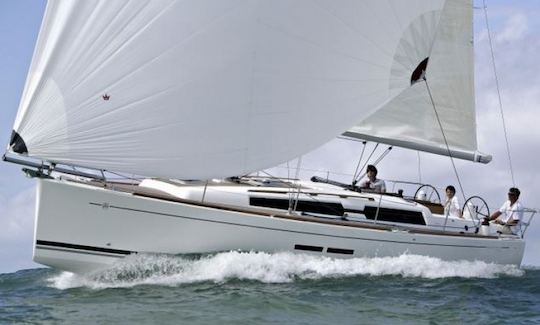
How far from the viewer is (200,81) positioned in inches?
465

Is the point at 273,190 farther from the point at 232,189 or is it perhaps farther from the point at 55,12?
the point at 55,12

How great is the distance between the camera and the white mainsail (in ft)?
52.8

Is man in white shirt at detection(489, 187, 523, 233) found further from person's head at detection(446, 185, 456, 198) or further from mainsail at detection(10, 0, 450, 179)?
mainsail at detection(10, 0, 450, 179)

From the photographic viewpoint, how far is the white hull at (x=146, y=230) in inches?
484

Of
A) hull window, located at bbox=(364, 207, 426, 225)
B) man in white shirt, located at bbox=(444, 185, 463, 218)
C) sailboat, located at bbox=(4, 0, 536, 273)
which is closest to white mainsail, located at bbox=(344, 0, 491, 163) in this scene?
man in white shirt, located at bbox=(444, 185, 463, 218)

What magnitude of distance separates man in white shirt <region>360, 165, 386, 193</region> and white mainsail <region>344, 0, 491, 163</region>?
0.65m

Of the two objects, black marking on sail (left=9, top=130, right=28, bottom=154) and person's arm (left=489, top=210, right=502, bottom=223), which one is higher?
black marking on sail (left=9, top=130, right=28, bottom=154)

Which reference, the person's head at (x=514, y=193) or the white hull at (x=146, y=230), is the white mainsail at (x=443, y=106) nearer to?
the person's head at (x=514, y=193)

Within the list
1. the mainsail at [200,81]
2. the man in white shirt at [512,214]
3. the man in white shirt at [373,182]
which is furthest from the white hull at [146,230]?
the man in white shirt at [512,214]

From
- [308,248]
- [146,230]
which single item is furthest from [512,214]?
[146,230]

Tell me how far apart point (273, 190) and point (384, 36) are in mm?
3206

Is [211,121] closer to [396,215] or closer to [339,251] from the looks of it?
[339,251]

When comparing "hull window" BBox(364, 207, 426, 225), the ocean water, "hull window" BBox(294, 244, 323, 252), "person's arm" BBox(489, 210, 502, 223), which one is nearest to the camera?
the ocean water

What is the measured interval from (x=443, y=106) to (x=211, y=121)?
6.51 metres
